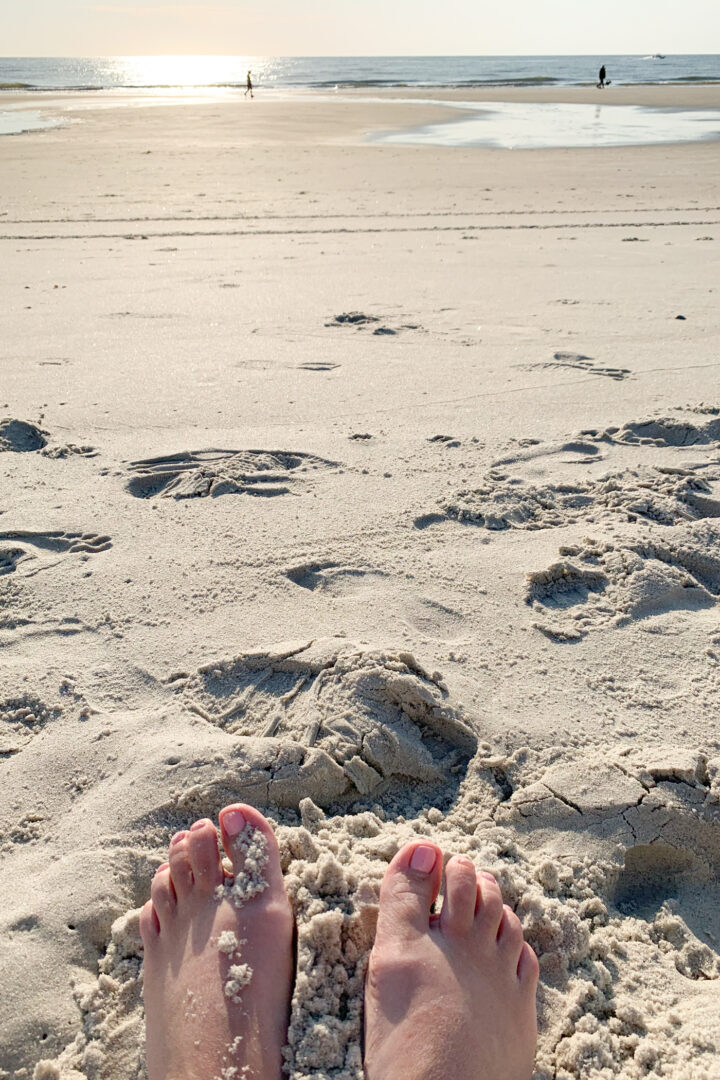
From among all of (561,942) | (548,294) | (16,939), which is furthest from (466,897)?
(548,294)

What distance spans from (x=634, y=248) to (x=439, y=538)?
15.0ft

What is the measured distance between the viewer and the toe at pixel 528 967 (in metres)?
1.31

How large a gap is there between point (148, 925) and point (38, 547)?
1.21m

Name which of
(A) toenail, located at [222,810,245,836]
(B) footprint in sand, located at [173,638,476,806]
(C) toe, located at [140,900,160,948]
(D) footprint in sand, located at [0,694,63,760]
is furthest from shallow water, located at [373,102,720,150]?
(C) toe, located at [140,900,160,948]

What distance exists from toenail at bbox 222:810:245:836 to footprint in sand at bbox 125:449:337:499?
127 cm

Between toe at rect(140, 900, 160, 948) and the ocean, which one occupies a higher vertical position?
the ocean

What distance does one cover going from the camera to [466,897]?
1372mm

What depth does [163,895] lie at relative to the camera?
54.9 inches

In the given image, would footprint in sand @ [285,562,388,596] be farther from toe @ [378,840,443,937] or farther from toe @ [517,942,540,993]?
toe @ [517,942,540,993]

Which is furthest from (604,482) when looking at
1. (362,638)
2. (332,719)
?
(332,719)

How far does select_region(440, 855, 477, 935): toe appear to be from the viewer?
4.49 feet

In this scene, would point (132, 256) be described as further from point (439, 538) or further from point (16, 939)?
point (16, 939)

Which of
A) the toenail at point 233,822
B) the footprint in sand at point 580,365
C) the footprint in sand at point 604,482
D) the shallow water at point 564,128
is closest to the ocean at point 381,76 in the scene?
the shallow water at point 564,128

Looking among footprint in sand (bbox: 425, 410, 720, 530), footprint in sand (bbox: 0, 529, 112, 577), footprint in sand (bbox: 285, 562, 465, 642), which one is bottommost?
footprint in sand (bbox: 285, 562, 465, 642)
